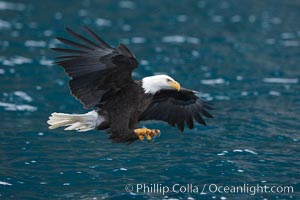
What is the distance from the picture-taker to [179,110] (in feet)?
28.5

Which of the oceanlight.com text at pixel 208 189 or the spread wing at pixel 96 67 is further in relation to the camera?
the oceanlight.com text at pixel 208 189

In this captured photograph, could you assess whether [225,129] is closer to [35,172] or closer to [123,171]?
[123,171]

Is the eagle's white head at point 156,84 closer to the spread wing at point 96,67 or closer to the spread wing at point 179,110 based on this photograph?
the spread wing at point 96,67

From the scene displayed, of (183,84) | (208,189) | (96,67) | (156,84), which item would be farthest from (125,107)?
(183,84)

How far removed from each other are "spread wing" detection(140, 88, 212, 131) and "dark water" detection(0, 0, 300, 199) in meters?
0.40

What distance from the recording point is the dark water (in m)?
7.64

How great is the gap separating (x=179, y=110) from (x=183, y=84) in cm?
332

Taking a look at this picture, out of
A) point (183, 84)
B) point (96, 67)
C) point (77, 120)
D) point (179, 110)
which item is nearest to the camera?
point (96, 67)

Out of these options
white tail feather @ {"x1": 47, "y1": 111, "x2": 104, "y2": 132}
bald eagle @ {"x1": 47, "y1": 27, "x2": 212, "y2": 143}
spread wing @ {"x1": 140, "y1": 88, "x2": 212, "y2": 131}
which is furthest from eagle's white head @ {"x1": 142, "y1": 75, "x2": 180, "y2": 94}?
spread wing @ {"x1": 140, "y1": 88, "x2": 212, "y2": 131}

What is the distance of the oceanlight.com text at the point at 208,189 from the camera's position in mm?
7223

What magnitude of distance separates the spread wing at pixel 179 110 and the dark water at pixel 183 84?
0.40 metres

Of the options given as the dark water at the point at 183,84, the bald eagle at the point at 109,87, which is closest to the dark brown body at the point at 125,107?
the bald eagle at the point at 109,87

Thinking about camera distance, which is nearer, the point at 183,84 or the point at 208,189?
the point at 208,189

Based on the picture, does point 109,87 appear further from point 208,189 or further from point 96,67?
point 208,189
